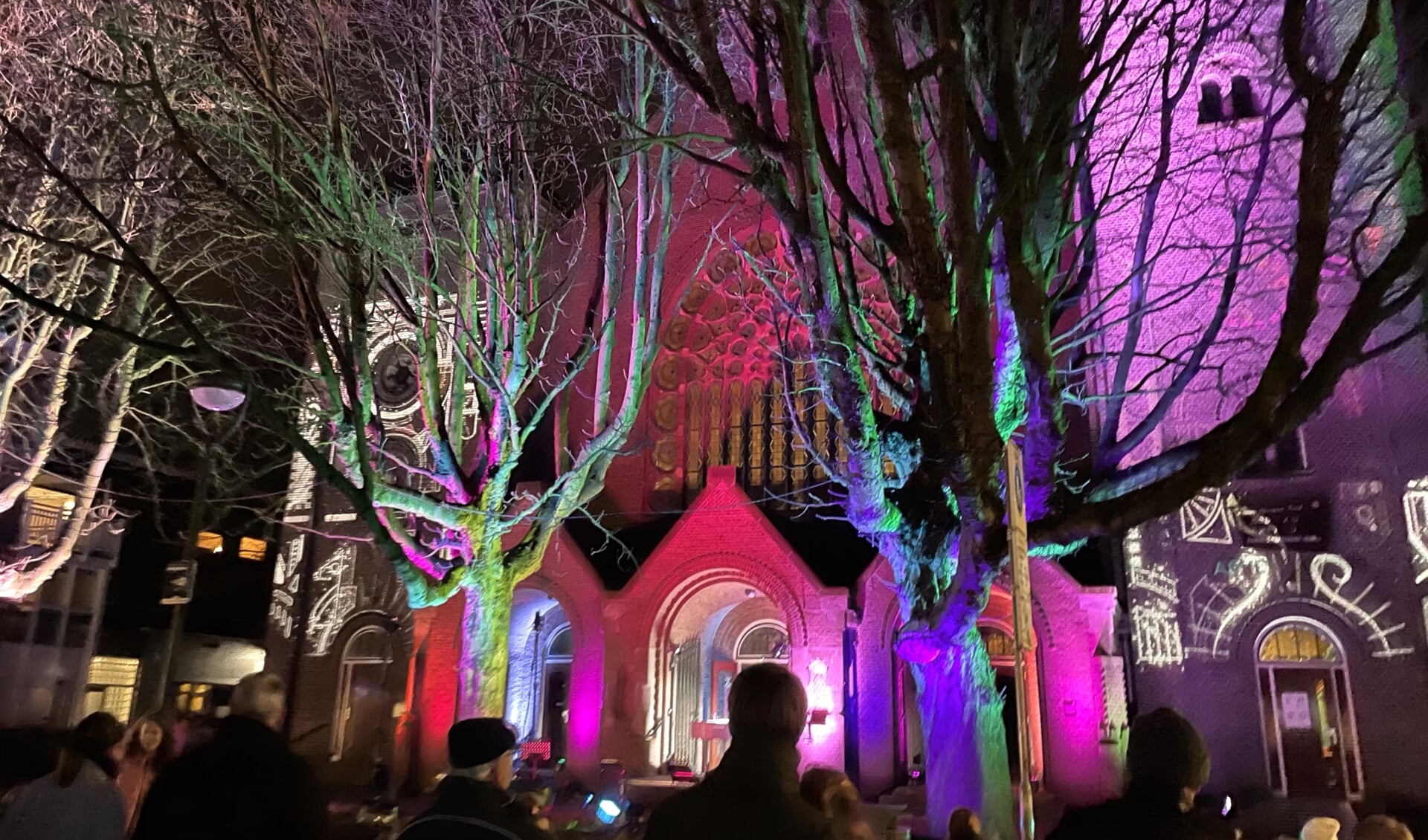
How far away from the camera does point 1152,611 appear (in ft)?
49.8

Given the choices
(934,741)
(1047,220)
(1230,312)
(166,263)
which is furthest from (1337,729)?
(166,263)

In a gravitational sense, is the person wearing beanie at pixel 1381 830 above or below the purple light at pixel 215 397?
below

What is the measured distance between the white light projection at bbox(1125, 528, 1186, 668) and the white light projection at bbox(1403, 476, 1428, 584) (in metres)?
3.26

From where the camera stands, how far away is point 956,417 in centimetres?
719

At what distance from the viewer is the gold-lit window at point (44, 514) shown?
20.3 m

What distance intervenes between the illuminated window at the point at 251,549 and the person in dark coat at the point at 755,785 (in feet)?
96.7

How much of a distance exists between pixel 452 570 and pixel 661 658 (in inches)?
241

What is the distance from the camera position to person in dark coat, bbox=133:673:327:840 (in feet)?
10.2

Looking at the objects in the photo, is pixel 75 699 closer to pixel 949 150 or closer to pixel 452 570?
A: pixel 452 570

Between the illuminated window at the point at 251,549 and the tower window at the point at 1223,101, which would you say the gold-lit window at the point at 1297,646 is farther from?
the illuminated window at the point at 251,549

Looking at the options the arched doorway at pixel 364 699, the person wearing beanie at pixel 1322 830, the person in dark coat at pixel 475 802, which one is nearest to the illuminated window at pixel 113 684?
the arched doorway at pixel 364 699

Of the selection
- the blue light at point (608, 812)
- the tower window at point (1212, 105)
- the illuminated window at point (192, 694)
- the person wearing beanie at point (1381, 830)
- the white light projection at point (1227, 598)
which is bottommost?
the blue light at point (608, 812)

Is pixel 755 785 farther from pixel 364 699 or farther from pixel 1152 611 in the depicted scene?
pixel 364 699

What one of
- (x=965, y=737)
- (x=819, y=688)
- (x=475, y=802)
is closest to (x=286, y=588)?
(x=819, y=688)
